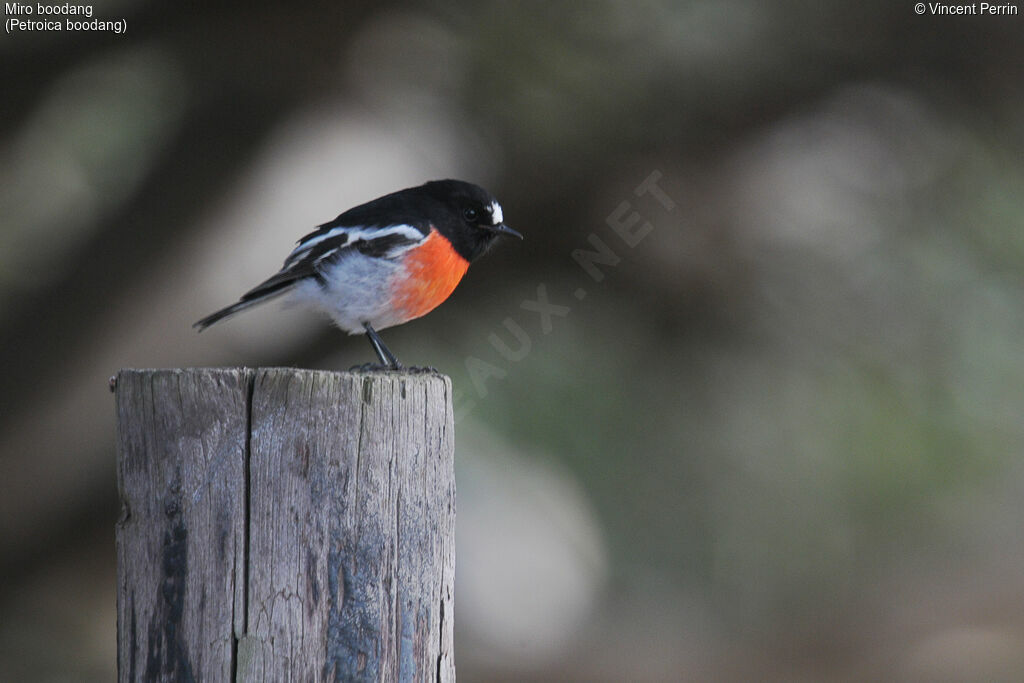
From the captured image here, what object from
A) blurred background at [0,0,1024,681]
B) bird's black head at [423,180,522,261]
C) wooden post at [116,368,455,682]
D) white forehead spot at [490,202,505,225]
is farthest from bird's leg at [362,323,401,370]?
wooden post at [116,368,455,682]

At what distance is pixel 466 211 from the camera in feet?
15.6

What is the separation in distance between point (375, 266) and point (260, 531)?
6.95 ft

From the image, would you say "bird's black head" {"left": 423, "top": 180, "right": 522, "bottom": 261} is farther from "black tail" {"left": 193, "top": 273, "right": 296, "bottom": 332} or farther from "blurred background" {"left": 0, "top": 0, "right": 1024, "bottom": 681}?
"blurred background" {"left": 0, "top": 0, "right": 1024, "bottom": 681}

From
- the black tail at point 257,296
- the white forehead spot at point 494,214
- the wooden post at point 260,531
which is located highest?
the white forehead spot at point 494,214

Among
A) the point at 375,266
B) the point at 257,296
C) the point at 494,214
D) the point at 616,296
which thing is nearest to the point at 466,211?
the point at 494,214

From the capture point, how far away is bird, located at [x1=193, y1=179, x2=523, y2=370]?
4.37 m

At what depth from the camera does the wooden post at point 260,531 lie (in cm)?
236

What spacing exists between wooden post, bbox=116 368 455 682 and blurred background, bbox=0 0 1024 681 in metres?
3.90

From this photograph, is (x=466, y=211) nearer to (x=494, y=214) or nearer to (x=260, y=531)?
(x=494, y=214)

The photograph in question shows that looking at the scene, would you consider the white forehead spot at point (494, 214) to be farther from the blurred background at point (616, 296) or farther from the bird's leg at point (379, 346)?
the blurred background at point (616, 296)

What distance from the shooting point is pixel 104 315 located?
20.1 feet

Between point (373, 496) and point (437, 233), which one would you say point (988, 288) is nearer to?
point (437, 233)

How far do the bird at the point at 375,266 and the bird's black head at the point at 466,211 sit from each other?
0.06 feet

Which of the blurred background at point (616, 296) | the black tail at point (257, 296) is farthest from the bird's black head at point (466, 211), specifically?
the blurred background at point (616, 296)
